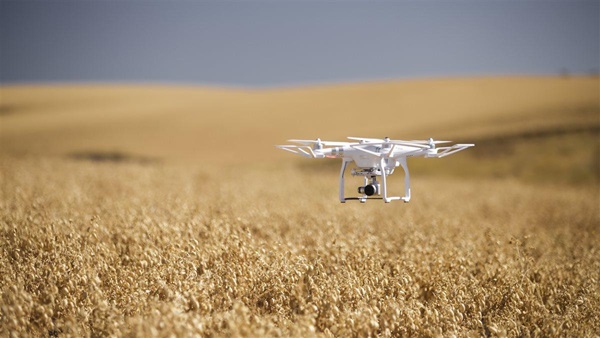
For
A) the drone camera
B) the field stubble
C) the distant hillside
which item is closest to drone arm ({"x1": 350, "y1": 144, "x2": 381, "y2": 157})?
the drone camera

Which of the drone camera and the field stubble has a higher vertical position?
the drone camera

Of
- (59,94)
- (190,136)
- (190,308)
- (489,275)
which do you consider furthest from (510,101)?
(59,94)

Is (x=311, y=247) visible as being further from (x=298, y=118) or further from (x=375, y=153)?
(x=298, y=118)

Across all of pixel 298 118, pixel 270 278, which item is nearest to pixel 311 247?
pixel 270 278

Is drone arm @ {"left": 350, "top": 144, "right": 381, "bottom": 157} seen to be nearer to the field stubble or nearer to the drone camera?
the drone camera

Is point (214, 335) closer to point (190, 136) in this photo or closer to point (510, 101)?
point (190, 136)

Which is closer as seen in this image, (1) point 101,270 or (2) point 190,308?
(2) point 190,308

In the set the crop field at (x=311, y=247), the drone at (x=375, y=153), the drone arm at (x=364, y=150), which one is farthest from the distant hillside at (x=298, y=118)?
the drone arm at (x=364, y=150)

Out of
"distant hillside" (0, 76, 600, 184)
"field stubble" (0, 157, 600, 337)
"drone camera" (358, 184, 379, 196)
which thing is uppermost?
"distant hillside" (0, 76, 600, 184)
